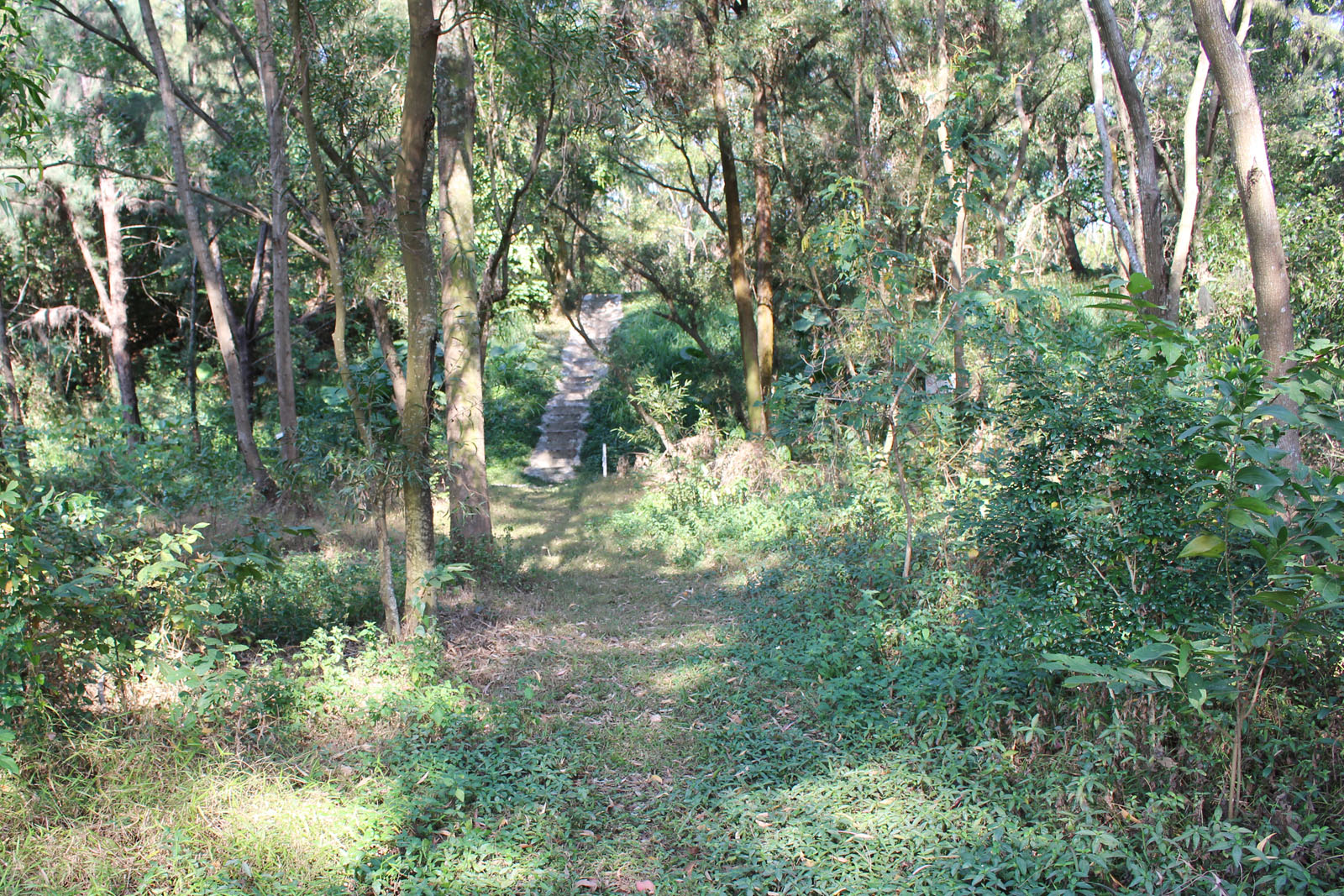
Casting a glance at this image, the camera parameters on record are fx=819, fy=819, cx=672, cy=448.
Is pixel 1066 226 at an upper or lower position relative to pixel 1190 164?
upper

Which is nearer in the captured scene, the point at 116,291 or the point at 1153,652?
the point at 1153,652

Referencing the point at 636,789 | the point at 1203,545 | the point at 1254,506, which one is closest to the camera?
the point at 1254,506

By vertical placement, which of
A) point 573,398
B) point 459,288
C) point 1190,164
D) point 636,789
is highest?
point 1190,164

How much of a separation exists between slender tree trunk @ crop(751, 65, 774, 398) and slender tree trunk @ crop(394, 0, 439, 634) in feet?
24.0

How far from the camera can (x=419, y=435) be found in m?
5.34

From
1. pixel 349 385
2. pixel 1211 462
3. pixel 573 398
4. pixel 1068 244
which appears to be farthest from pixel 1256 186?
pixel 1068 244

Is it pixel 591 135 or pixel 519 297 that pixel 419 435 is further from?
pixel 519 297

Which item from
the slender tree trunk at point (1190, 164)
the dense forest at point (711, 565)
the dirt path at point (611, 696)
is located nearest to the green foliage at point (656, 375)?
the dense forest at point (711, 565)

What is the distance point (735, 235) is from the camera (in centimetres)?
1290

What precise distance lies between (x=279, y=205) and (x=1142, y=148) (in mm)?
8406

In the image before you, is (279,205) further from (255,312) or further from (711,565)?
(255,312)

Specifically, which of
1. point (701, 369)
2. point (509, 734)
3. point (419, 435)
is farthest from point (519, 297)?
point (509, 734)

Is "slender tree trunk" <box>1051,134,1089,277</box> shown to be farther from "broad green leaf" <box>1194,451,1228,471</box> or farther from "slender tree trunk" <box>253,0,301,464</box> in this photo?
"broad green leaf" <box>1194,451,1228,471</box>

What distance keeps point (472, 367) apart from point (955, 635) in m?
4.67
